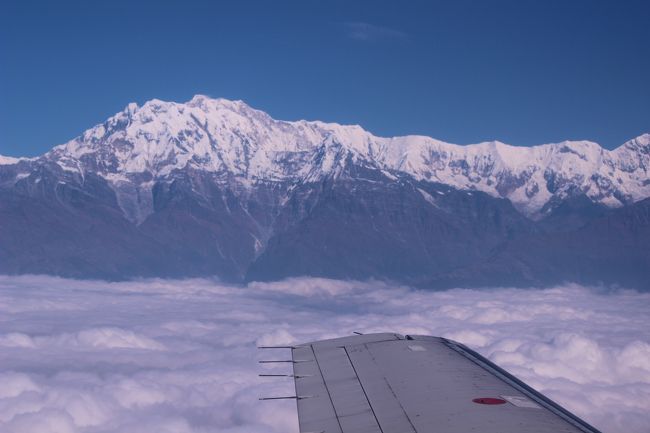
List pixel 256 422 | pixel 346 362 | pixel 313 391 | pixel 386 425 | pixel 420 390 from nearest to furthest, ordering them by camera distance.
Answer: pixel 386 425, pixel 420 390, pixel 313 391, pixel 346 362, pixel 256 422

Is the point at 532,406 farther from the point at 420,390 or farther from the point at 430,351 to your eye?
the point at 430,351

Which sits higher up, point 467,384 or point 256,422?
point 467,384

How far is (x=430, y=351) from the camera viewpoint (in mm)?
37188

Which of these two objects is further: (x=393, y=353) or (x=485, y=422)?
(x=393, y=353)

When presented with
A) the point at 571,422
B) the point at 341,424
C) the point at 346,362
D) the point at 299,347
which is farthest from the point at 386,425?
the point at 299,347

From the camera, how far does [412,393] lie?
29281 mm

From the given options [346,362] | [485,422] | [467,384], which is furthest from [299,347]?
[485,422]

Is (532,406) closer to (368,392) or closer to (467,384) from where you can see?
(467,384)

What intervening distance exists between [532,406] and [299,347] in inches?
613

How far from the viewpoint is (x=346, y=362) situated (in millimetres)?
36688

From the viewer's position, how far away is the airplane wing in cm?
2458

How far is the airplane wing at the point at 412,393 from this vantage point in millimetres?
24578

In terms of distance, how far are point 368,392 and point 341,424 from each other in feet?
13.3

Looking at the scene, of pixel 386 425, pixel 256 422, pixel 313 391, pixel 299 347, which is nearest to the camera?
pixel 386 425
